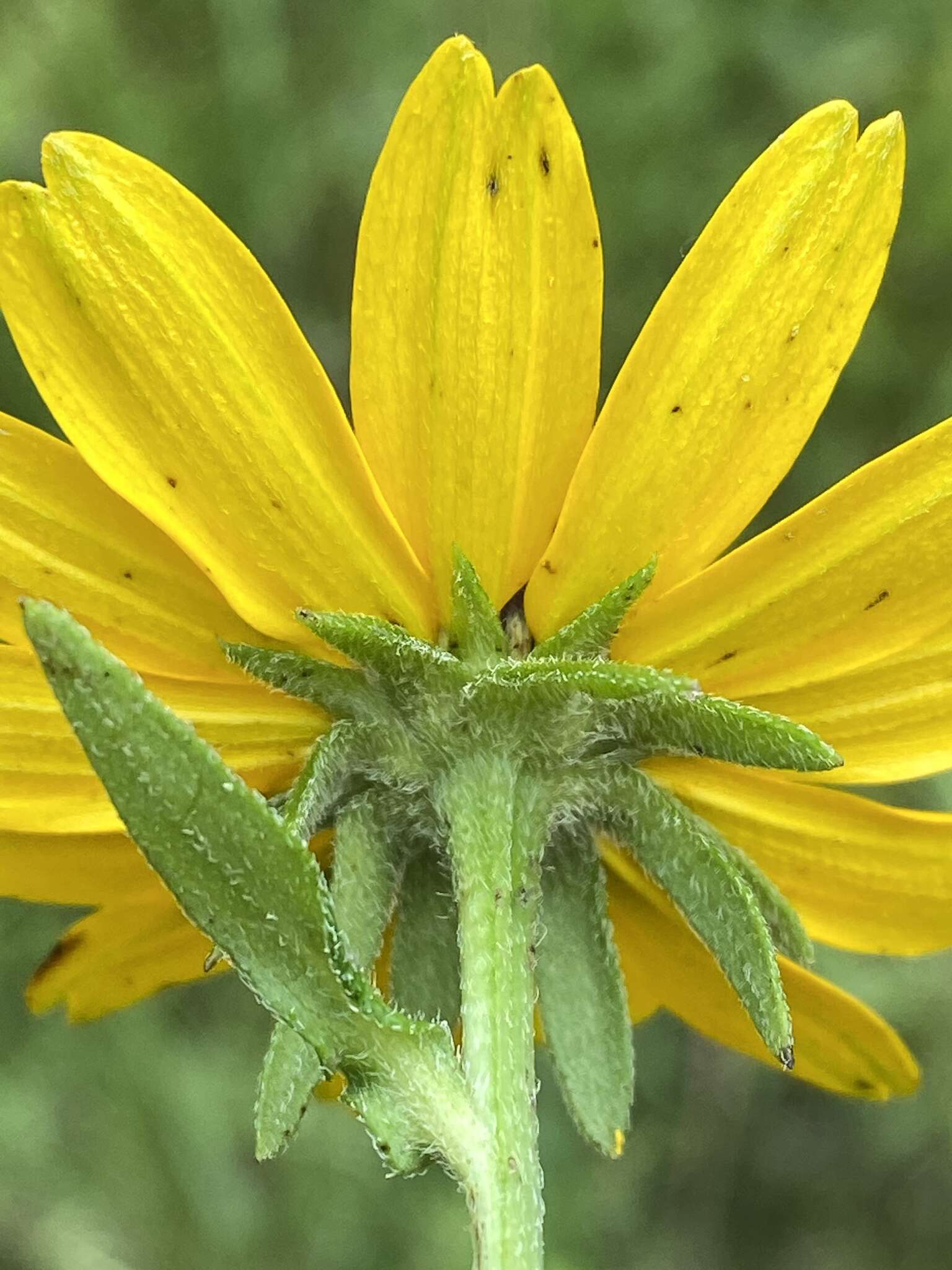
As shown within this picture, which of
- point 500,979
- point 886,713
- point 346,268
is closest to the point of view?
point 500,979

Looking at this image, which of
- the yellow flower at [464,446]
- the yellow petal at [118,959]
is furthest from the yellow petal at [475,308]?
the yellow petal at [118,959]

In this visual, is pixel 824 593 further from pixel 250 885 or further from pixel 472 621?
pixel 250 885

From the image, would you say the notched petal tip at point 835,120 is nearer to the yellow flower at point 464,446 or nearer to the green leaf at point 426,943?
the yellow flower at point 464,446

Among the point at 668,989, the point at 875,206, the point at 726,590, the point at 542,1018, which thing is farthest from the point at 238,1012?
the point at 875,206

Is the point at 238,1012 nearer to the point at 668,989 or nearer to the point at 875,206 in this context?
the point at 668,989

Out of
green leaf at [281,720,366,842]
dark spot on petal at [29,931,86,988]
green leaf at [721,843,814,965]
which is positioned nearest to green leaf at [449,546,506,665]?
green leaf at [281,720,366,842]

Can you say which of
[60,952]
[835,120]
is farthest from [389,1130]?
[835,120]
